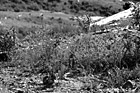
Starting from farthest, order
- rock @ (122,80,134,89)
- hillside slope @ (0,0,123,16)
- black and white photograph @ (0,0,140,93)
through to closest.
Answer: hillside slope @ (0,0,123,16) < black and white photograph @ (0,0,140,93) < rock @ (122,80,134,89)

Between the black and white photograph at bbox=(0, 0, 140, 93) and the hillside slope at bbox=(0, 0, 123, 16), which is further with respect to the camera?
the hillside slope at bbox=(0, 0, 123, 16)

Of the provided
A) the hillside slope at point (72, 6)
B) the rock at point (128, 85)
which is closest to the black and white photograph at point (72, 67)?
the rock at point (128, 85)

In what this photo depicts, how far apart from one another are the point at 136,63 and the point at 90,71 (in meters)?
1.08

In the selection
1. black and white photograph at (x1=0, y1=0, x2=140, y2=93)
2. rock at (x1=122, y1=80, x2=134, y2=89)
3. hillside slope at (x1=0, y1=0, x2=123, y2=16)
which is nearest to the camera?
rock at (x1=122, y1=80, x2=134, y2=89)

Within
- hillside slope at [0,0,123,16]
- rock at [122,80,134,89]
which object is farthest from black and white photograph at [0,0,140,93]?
hillside slope at [0,0,123,16]

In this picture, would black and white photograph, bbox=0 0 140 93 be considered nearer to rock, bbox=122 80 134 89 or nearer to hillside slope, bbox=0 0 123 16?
rock, bbox=122 80 134 89

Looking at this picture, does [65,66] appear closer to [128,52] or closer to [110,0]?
[128,52]

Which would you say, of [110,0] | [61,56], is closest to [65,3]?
[110,0]

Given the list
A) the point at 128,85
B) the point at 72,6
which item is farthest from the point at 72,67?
the point at 72,6

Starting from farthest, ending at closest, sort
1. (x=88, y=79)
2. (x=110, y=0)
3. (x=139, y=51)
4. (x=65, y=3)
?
1. (x=110, y=0)
2. (x=65, y=3)
3. (x=139, y=51)
4. (x=88, y=79)

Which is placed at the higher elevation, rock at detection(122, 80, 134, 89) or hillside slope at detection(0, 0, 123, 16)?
rock at detection(122, 80, 134, 89)

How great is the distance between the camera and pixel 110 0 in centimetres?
5988

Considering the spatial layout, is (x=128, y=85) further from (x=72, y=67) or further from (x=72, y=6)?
(x=72, y=6)

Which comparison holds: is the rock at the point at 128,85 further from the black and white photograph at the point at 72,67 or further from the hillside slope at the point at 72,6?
the hillside slope at the point at 72,6
